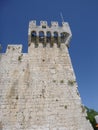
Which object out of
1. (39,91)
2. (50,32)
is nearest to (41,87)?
(39,91)

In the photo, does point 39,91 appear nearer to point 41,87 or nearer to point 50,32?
point 41,87

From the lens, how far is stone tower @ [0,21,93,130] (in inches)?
335

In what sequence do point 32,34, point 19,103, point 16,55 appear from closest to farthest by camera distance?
point 19,103 → point 16,55 → point 32,34

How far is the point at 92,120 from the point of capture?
21219 mm

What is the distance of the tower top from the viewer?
12484 mm

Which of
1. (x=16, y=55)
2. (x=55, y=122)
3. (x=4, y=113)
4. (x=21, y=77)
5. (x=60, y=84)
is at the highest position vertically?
(x=16, y=55)

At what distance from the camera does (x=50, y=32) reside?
12.7 m

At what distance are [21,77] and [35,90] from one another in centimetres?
148

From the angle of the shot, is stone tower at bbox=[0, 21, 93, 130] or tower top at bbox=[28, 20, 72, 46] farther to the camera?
tower top at bbox=[28, 20, 72, 46]

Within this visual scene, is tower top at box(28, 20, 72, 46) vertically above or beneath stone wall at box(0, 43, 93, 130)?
above

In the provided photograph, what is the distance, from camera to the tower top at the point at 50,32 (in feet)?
41.0

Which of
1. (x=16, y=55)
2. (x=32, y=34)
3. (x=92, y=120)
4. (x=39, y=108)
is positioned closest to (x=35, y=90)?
(x=39, y=108)

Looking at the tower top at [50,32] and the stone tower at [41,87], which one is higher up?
the tower top at [50,32]

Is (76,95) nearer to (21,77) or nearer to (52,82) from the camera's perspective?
(52,82)
